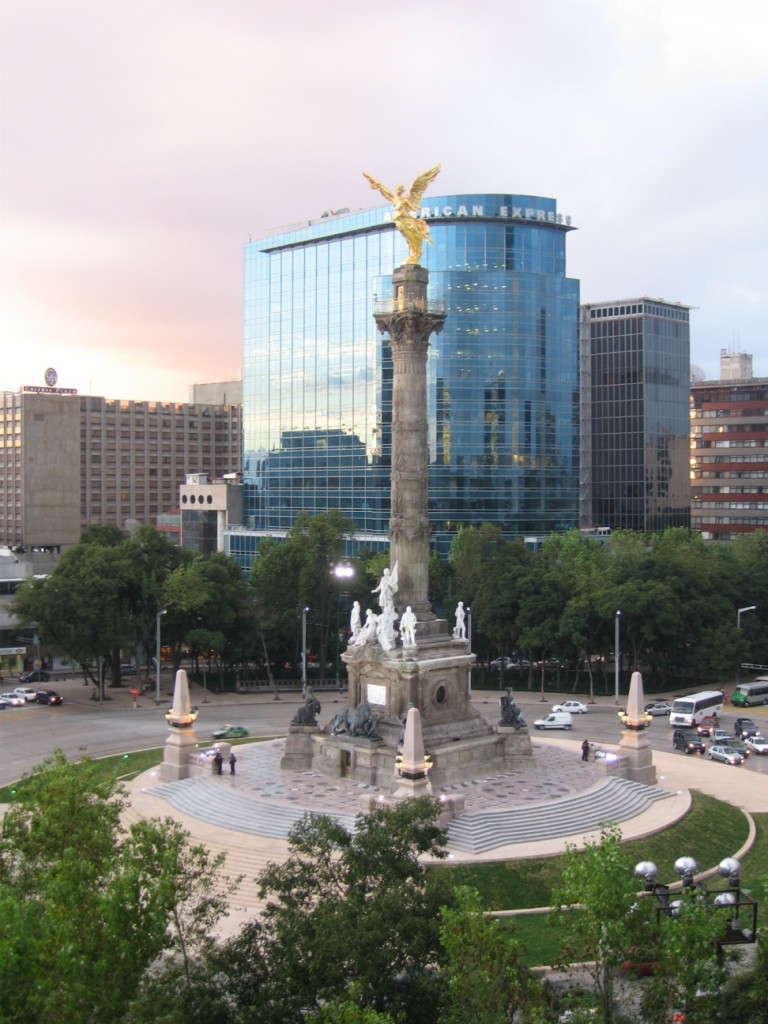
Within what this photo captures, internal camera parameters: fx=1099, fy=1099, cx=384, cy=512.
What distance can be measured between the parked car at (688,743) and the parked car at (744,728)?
2.85 m

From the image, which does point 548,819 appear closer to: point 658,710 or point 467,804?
point 467,804

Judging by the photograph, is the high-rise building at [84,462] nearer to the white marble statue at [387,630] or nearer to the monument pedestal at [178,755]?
the monument pedestal at [178,755]

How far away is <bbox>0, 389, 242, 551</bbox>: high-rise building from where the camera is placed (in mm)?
161750

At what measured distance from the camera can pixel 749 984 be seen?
2288cm

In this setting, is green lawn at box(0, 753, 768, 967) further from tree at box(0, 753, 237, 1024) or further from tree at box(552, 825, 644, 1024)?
tree at box(552, 825, 644, 1024)

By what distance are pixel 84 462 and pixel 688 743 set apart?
139 meters

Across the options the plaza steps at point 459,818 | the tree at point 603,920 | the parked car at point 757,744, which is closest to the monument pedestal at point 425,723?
the plaza steps at point 459,818

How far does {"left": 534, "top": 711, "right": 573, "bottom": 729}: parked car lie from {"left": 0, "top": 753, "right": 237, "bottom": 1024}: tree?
48.4m

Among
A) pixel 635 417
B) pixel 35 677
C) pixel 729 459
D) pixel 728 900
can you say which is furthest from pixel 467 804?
Result: pixel 729 459

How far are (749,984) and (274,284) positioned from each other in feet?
415

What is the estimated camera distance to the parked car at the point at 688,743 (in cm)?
6631

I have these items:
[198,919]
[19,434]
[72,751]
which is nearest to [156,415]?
[19,434]

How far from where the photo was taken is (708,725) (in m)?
73.4

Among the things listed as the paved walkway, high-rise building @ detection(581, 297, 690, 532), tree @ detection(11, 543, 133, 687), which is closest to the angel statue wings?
the paved walkway
